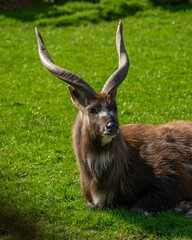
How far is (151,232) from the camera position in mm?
8289

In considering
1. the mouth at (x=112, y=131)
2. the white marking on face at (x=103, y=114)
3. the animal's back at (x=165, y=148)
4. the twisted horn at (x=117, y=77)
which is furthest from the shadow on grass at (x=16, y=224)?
the twisted horn at (x=117, y=77)

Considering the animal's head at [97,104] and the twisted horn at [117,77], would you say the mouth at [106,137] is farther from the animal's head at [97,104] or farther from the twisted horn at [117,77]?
the twisted horn at [117,77]

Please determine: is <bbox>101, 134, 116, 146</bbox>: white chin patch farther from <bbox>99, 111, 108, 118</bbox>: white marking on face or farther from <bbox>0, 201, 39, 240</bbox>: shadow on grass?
<bbox>0, 201, 39, 240</bbox>: shadow on grass

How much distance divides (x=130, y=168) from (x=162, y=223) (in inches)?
38.5

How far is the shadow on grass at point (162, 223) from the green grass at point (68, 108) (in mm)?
12

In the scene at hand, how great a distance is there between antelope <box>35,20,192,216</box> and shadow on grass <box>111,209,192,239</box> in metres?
0.18

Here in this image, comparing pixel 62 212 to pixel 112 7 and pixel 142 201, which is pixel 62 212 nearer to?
pixel 142 201

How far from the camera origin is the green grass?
8.59 metres

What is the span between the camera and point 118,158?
8852 millimetres

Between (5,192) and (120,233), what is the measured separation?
7.34ft

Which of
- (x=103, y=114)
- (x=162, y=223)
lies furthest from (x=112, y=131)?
(x=162, y=223)

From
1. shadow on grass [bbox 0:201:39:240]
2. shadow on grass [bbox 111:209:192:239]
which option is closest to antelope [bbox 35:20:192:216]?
shadow on grass [bbox 111:209:192:239]

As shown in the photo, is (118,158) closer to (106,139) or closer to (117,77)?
(106,139)

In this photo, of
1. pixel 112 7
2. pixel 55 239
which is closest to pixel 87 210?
pixel 55 239
